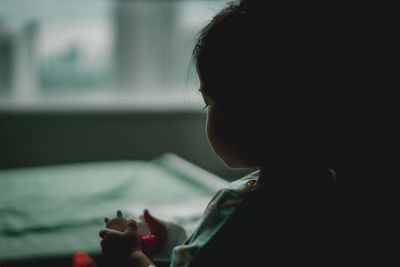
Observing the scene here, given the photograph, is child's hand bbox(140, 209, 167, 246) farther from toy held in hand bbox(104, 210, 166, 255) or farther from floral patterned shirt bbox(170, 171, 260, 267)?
floral patterned shirt bbox(170, 171, 260, 267)

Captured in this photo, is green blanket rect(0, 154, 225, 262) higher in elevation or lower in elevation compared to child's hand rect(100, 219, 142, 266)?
lower

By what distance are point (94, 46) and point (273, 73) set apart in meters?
2.46

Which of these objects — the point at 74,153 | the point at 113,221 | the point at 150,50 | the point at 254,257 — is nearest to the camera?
the point at 254,257

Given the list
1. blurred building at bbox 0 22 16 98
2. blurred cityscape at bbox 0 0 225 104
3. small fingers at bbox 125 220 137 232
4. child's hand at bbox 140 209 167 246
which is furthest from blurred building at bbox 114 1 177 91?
small fingers at bbox 125 220 137 232

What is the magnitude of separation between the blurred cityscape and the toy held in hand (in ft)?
6.40

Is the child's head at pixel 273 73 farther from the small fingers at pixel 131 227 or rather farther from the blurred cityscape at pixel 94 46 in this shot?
the blurred cityscape at pixel 94 46

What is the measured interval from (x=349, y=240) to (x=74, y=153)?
2.35 meters

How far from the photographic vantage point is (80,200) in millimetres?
1370

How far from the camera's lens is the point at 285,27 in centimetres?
56

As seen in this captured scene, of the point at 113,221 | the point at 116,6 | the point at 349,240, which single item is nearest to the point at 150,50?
the point at 116,6

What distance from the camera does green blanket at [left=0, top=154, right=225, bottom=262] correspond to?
101 cm

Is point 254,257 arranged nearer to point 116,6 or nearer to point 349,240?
point 349,240

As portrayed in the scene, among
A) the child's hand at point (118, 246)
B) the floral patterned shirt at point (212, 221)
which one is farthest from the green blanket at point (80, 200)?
the floral patterned shirt at point (212, 221)

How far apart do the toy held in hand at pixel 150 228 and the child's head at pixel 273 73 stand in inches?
9.8
